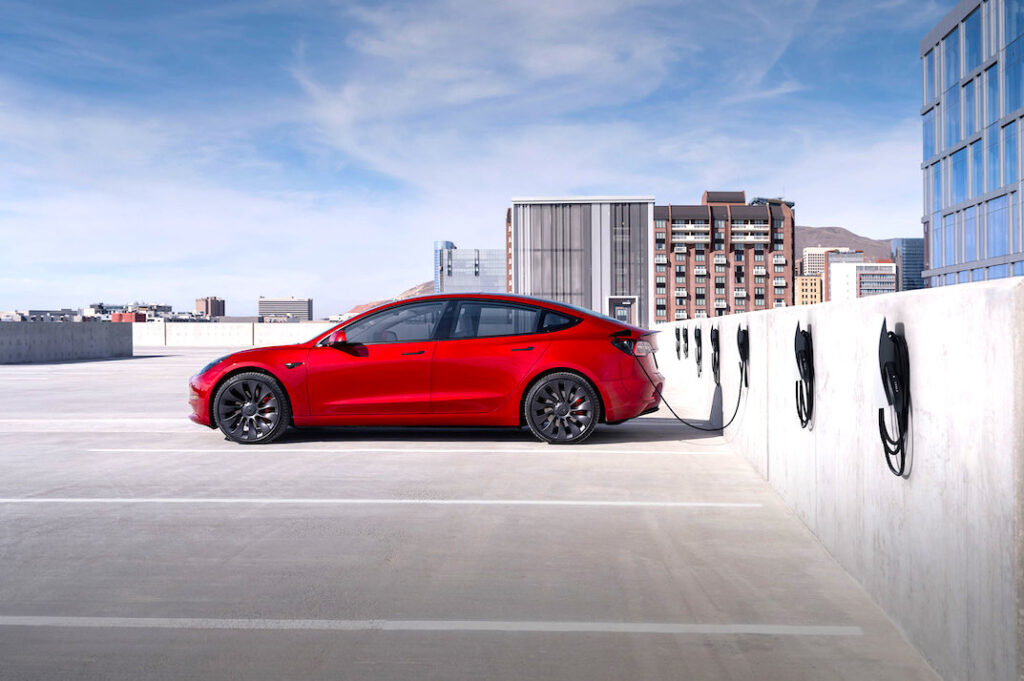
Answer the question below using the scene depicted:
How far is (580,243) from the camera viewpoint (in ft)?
118

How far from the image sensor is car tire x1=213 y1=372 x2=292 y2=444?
876cm

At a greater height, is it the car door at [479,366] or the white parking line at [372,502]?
the car door at [479,366]

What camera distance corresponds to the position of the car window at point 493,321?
876 cm

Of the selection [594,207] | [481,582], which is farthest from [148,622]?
[594,207]

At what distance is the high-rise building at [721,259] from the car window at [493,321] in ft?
458

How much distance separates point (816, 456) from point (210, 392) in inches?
244

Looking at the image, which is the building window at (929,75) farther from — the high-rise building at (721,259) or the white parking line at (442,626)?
the high-rise building at (721,259)

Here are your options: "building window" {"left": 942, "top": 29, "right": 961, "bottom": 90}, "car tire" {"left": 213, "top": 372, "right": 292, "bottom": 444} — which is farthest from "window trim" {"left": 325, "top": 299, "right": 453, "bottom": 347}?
"building window" {"left": 942, "top": 29, "right": 961, "bottom": 90}

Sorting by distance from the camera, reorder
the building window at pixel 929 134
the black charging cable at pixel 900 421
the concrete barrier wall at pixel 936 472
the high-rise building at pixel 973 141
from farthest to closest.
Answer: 1. the building window at pixel 929 134
2. the high-rise building at pixel 973 141
3. the black charging cable at pixel 900 421
4. the concrete barrier wall at pixel 936 472

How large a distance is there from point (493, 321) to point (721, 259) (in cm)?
14535

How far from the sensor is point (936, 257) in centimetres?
5875

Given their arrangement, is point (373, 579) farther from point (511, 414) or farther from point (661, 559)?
point (511, 414)

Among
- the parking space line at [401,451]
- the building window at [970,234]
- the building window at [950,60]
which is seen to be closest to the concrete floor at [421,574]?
the parking space line at [401,451]

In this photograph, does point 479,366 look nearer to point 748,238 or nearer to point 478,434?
point 478,434
